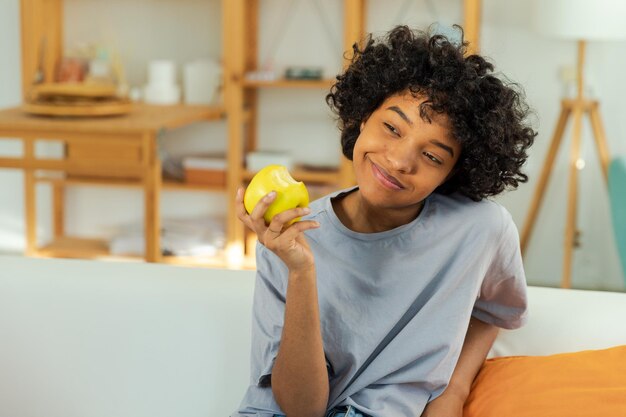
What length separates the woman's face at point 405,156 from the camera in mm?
1271

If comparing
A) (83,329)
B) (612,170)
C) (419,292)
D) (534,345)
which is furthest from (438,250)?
(612,170)

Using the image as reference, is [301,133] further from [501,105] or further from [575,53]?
[501,105]

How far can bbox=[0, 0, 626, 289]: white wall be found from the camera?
131 inches

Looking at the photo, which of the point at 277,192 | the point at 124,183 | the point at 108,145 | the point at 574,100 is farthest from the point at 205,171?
the point at 277,192

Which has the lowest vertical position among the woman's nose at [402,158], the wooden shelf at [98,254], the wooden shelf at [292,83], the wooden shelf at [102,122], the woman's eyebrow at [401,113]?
the wooden shelf at [98,254]

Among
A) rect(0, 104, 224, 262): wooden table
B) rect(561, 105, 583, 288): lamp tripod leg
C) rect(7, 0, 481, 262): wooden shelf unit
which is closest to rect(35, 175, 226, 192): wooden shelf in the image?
rect(7, 0, 481, 262): wooden shelf unit

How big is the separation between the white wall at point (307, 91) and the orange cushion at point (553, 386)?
194cm

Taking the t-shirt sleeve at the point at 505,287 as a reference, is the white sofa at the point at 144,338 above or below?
below

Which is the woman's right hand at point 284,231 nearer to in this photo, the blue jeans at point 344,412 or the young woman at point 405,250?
the young woman at point 405,250

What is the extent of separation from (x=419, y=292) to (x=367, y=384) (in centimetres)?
15

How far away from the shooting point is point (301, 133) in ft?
13.0

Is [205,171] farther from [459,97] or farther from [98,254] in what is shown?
[459,97]

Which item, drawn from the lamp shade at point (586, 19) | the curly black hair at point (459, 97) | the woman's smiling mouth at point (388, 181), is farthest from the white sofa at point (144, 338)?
the lamp shade at point (586, 19)

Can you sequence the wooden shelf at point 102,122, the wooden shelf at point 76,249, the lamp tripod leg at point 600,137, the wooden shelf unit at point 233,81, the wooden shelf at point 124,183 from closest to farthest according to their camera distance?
the wooden shelf at point 102,122 < the lamp tripod leg at point 600,137 < the wooden shelf unit at point 233,81 < the wooden shelf at point 124,183 < the wooden shelf at point 76,249
